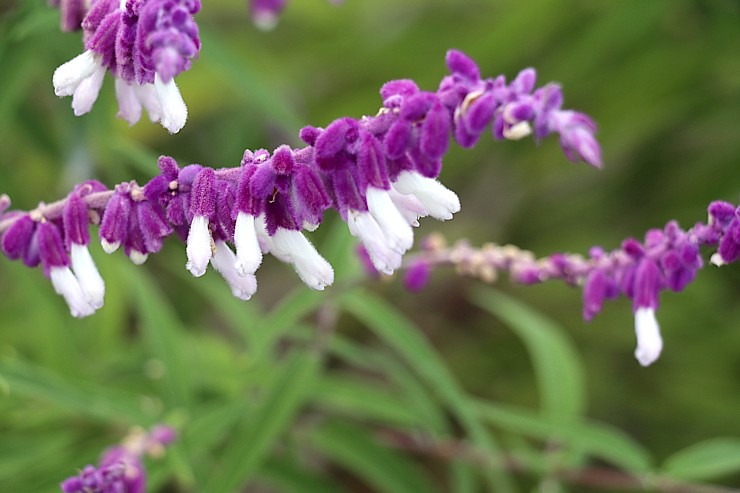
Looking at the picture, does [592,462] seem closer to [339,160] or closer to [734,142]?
[734,142]

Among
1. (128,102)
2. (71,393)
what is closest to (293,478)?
(71,393)

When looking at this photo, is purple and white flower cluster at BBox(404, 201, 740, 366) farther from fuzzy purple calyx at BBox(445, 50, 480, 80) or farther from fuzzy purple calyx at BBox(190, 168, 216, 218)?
fuzzy purple calyx at BBox(190, 168, 216, 218)

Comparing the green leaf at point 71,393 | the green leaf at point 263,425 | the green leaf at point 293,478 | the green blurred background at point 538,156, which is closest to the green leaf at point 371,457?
the green leaf at point 293,478

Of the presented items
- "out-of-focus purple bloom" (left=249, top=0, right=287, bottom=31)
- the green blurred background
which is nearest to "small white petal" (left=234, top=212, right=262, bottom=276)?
"out-of-focus purple bloom" (left=249, top=0, right=287, bottom=31)

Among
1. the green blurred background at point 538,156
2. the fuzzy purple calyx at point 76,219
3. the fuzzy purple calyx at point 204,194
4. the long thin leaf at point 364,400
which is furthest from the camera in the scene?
the green blurred background at point 538,156

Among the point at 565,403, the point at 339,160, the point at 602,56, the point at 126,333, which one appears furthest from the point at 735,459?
the point at 126,333

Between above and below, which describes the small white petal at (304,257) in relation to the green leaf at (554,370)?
below

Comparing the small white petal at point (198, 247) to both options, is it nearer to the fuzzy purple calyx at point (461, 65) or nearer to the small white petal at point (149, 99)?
the small white petal at point (149, 99)

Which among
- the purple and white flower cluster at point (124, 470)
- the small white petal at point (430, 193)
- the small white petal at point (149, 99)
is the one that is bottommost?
the purple and white flower cluster at point (124, 470)
